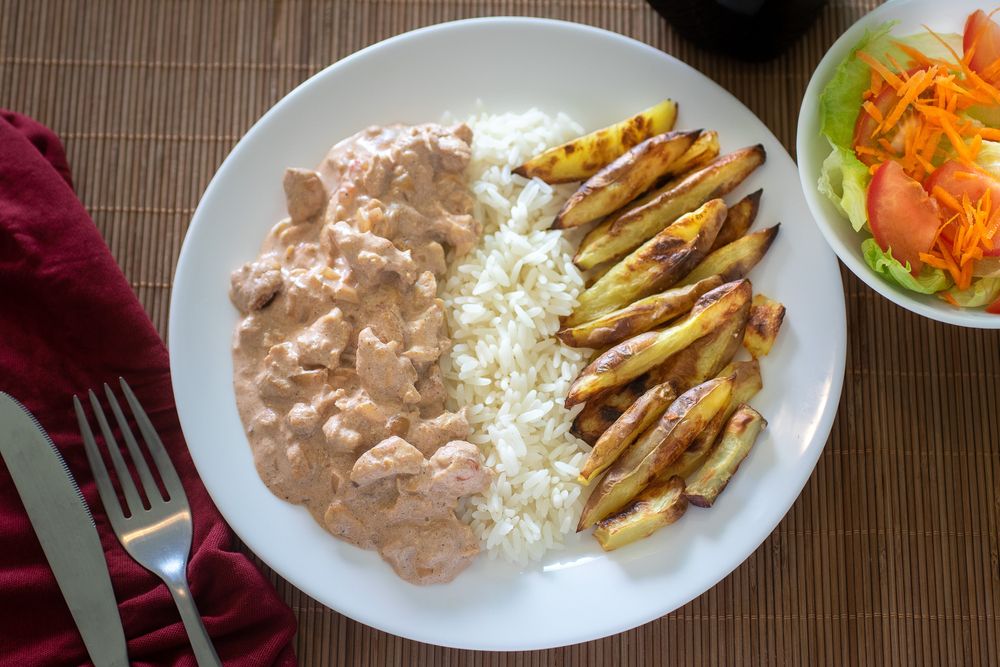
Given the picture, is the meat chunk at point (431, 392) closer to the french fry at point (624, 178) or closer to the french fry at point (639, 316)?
the french fry at point (639, 316)

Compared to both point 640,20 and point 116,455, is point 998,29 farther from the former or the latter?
point 116,455

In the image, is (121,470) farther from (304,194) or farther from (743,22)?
(743,22)

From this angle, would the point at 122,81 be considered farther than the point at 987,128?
Yes

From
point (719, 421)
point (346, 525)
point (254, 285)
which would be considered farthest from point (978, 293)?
point (254, 285)

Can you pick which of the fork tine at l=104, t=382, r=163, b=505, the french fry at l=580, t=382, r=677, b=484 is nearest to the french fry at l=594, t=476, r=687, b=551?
the french fry at l=580, t=382, r=677, b=484

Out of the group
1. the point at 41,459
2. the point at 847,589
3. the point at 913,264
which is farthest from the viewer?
the point at 847,589

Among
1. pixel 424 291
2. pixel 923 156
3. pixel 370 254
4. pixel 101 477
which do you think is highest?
pixel 923 156

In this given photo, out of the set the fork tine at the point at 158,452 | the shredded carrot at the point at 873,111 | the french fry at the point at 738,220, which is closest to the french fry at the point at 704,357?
the french fry at the point at 738,220

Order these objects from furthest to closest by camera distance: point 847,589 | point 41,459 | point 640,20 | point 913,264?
point 640,20, point 847,589, point 41,459, point 913,264

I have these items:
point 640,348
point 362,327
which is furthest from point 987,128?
point 362,327
